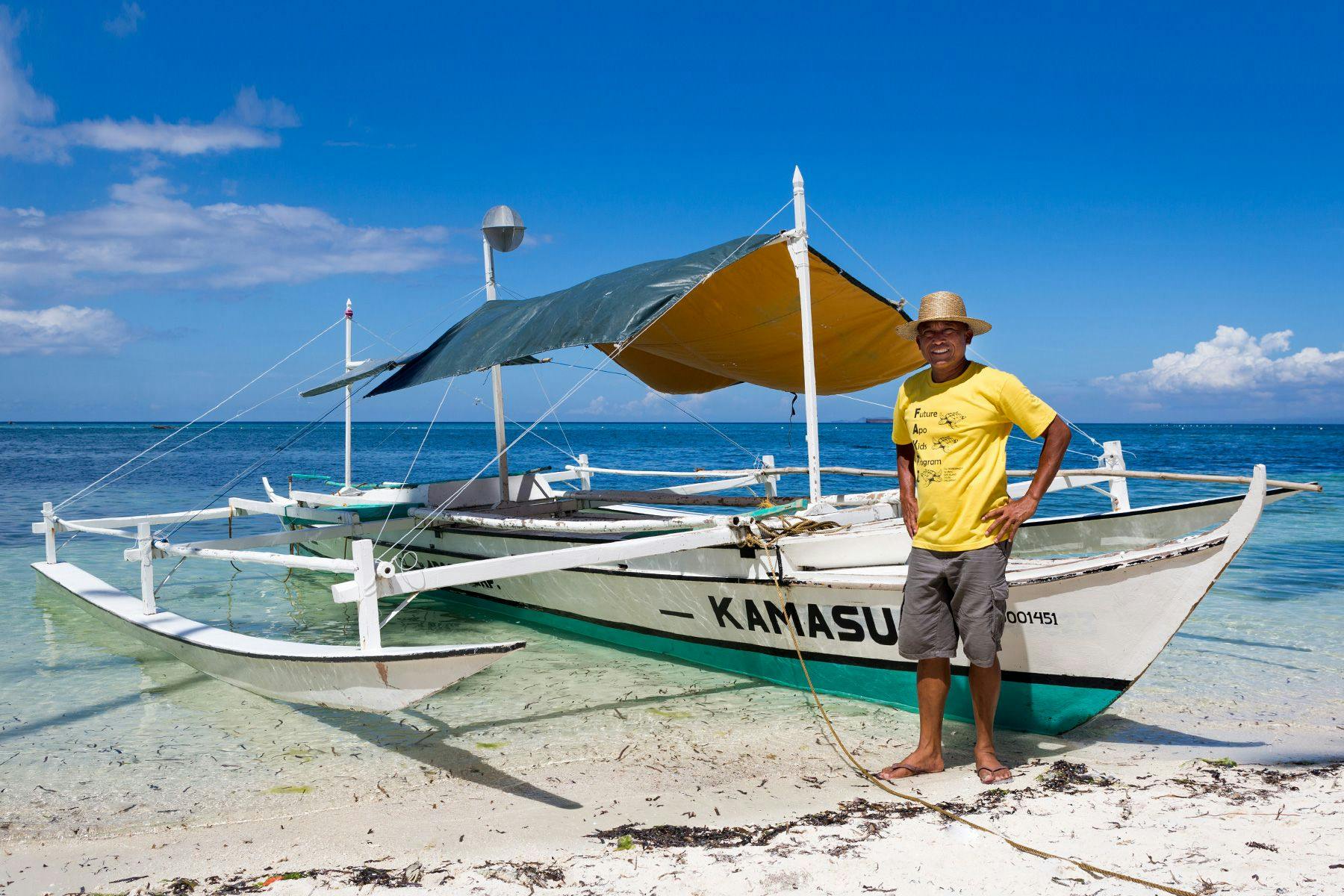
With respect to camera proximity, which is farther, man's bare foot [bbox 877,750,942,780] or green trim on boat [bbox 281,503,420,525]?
green trim on boat [bbox 281,503,420,525]

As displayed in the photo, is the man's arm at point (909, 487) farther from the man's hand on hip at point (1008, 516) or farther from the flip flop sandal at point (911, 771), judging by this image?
the flip flop sandal at point (911, 771)

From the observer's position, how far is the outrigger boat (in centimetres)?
442

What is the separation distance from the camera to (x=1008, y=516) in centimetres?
368

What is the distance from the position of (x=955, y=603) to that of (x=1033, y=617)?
3.32ft

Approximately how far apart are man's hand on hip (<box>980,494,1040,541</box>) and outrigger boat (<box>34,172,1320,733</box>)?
2.90 ft

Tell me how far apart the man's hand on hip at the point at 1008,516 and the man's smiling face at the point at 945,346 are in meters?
0.63

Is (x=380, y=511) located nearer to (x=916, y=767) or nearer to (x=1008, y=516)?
(x=916, y=767)

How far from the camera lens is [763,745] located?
500 cm

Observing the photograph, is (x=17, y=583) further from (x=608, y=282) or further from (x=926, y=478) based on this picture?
(x=926, y=478)

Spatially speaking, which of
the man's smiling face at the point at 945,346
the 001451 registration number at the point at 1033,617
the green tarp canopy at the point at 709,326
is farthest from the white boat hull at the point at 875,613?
the green tarp canopy at the point at 709,326

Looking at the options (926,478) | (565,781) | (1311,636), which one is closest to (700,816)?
(565,781)

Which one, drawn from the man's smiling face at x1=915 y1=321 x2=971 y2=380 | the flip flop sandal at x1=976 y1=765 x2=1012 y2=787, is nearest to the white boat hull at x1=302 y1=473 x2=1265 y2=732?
the flip flop sandal at x1=976 y1=765 x2=1012 y2=787

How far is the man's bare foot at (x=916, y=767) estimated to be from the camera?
4.24m

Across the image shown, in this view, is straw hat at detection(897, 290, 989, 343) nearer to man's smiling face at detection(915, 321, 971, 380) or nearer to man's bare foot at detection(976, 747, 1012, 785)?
man's smiling face at detection(915, 321, 971, 380)
